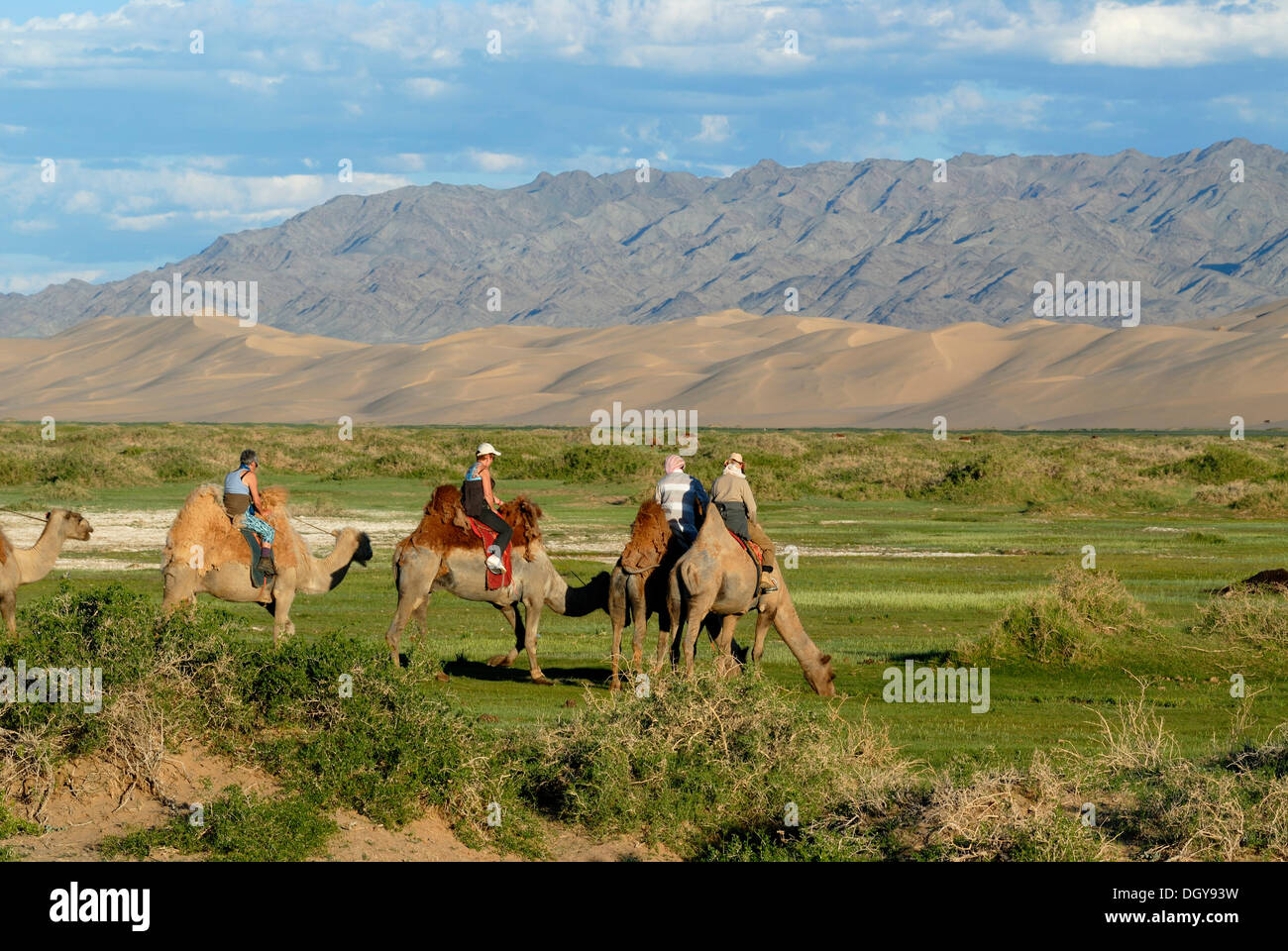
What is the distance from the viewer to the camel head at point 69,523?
17.3 meters

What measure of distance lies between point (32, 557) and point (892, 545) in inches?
873

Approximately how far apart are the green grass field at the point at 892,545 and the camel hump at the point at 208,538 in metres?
1.15

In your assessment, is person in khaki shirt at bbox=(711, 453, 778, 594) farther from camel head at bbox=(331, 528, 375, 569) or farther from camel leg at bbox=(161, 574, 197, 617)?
camel leg at bbox=(161, 574, 197, 617)

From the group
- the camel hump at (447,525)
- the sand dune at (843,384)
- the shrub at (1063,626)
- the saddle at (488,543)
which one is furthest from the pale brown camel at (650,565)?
the sand dune at (843,384)

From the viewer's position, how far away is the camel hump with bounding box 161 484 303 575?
15.5 metres

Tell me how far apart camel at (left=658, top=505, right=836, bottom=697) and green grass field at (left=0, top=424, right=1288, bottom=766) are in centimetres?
47

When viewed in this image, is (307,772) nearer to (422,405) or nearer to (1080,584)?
(1080,584)

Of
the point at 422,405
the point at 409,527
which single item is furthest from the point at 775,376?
the point at 409,527

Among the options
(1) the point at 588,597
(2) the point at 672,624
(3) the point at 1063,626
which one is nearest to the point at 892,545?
Answer: (3) the point at 1063,626

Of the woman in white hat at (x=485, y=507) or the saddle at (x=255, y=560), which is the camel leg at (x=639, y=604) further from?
the saddle at (x=255, y=560)
